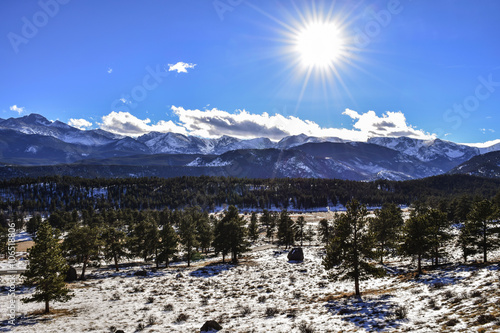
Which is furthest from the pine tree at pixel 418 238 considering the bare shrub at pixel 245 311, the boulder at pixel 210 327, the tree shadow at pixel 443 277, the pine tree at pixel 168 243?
the pine tree at pixel 168 243

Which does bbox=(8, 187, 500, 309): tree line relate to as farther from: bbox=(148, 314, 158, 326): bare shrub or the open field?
bbox=(148, 314, 158, 326): bare shrub

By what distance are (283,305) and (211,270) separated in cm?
2701

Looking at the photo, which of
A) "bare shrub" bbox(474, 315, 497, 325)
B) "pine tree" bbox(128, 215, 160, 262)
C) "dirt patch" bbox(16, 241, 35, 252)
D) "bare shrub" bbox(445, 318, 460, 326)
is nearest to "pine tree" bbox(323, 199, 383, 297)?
"bare shrub" bbox(445, 318, 460, 326)

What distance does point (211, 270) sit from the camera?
1925 inches

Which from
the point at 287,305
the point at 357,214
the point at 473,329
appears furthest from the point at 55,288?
the point at 473,329

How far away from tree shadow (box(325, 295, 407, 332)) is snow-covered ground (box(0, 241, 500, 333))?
63 mm

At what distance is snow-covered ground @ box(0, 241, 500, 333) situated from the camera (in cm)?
1636

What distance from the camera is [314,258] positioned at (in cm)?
5684

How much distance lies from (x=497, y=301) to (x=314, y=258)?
142 feet

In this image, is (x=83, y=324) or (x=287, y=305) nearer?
(x=83, y=324)

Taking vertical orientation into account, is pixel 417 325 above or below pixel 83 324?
above

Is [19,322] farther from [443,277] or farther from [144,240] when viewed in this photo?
[443,277]

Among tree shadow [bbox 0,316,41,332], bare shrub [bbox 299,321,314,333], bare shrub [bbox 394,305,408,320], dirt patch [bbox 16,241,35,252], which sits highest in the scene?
bare shrub [bbox 394,305,408,320]

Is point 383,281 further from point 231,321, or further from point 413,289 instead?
point 231,321
